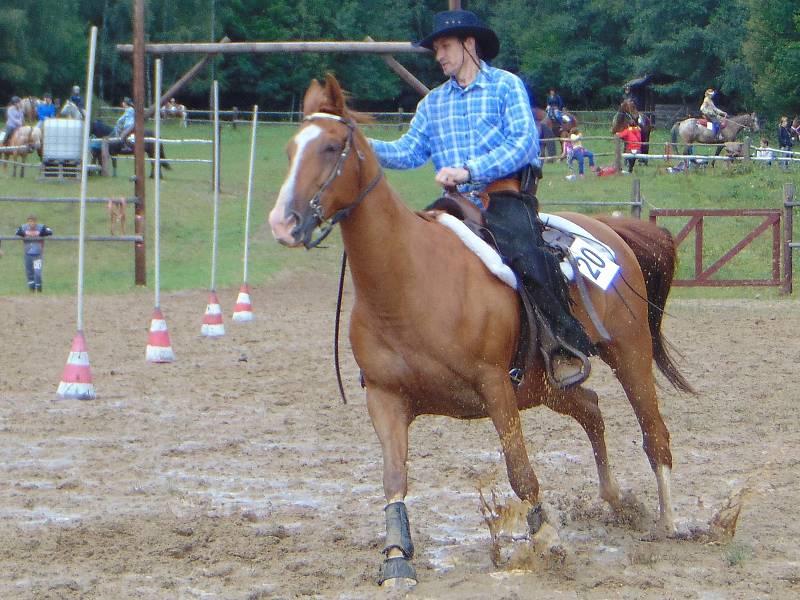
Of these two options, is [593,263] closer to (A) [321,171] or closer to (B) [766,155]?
(A) [321,171]

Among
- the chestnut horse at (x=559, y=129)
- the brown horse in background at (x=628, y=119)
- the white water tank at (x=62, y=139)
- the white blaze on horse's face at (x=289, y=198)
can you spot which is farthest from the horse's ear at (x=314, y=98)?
the brown horse in background at (x=628, y=119)

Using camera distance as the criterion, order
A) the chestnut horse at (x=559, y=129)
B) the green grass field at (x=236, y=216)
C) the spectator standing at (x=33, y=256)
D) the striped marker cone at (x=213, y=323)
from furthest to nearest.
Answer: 1. the chestnut horse at (x=559, y=129)
2. the green grass field at (x=236, y=216)
3. the spectator standing at (x=33, y=256)
4. the striped marker cone at (x=213, y=323)

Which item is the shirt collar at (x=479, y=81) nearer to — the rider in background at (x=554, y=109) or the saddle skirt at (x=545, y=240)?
the saddle skirt at (x=545, y=240)

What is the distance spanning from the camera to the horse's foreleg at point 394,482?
4.86 meters

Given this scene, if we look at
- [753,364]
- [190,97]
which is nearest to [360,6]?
[190,97]

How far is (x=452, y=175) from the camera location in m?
5.34

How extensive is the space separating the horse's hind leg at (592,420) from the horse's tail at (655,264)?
2.42ft

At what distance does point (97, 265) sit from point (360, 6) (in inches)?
1726

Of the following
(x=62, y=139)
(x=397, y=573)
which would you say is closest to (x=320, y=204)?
(x=397, y=573)

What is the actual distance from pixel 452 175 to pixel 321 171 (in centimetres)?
87

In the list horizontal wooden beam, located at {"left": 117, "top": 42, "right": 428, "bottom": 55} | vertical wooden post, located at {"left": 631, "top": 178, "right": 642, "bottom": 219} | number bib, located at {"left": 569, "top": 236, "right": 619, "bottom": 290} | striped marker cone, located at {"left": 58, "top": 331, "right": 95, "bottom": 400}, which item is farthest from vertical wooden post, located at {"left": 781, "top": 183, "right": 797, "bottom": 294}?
number bib, located at {"left": 569, "top": 236, "right": 619, "bottom": 290}

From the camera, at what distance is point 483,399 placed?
5152mm

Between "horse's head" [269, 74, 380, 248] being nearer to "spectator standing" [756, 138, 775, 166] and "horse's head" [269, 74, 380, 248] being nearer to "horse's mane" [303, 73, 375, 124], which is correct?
"horse's mane" [303, 73, 375, 124]

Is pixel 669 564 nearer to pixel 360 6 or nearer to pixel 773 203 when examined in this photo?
pixel 773 203
